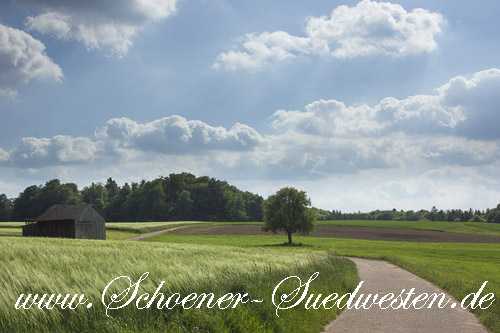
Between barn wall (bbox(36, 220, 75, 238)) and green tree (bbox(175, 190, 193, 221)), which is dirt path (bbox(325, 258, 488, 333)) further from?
green tree (bbox(175, 190, 193, 221))

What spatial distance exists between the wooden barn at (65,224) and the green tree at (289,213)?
1170 inches

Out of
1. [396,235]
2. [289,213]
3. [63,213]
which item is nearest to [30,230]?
[63,213]

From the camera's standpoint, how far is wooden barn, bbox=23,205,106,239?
6438cm

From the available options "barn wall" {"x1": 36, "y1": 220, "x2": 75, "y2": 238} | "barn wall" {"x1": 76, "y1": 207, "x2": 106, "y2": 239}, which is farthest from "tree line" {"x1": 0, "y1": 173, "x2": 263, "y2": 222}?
"barn wall" {"x1": 36, "y1": 220, "x2": 75, "y2": 238}

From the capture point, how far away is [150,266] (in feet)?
31.1

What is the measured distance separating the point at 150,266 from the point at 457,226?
123904 mm

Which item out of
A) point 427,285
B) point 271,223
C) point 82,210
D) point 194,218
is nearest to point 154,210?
point 194,218

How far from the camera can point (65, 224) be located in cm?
6500

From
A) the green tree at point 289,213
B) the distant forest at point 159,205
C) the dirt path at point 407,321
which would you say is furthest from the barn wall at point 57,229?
the distant forest at point 159,205

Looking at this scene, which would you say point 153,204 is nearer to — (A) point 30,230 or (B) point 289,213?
(A) point 30,230

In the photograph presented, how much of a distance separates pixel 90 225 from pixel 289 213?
110 ft

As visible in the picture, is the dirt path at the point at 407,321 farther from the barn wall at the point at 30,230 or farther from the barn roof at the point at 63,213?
the barn wall at the point at 30,230

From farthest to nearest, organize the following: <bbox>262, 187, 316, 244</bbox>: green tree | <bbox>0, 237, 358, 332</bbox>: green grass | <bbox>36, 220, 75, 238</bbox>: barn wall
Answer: <bbox>36, 220, 75, 238</bbox>: barn wall < <bbox>262, 187, 316, 244</bbox>: green tree < <bbox>0, 237, 358, 332</bbox>: green grass

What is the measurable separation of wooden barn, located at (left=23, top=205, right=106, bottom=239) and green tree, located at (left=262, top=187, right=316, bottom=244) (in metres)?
29.7
